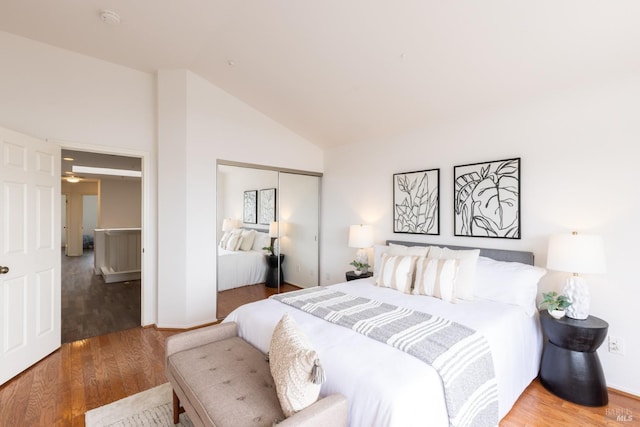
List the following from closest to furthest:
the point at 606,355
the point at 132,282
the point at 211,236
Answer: the point at 606,355, the point at 211,236, the point at 132,282

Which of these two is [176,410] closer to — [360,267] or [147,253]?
[147,253]

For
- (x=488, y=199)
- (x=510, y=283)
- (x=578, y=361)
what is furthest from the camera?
(x=488, y=199)

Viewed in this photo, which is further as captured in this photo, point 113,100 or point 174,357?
point 113,100

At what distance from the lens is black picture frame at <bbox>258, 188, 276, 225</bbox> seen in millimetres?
4258

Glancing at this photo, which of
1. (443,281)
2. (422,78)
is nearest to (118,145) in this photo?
(422,78)

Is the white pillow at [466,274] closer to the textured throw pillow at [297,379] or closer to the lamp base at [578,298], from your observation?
the lamp base at [578,298]

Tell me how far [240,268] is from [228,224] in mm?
660

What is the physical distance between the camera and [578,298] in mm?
2254

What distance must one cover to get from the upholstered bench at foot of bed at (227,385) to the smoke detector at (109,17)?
2.72 meters

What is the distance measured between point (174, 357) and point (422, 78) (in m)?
3.02

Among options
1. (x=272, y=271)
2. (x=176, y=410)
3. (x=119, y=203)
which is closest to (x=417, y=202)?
(x=272, y=271)

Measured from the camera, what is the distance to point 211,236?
369 centimetres

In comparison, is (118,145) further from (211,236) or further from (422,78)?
(422,78)

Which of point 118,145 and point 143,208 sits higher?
point 118,145
